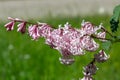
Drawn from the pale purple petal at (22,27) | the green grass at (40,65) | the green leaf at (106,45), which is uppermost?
the pale purple petal at (22,27)

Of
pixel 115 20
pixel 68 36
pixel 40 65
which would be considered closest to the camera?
pixel 68 36

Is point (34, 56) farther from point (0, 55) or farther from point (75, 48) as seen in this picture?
point (75, 48)

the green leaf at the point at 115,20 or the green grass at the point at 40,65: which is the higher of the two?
the green leaf at the point at 115,20

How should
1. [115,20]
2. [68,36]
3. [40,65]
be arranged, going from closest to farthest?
1. [68,36]
2. [115,20]
3. [40,65]

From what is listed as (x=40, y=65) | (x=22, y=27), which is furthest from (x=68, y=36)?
(x=40, y=65)

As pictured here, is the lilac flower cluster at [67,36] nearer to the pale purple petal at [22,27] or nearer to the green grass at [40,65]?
the pale purple petal at [22,27]

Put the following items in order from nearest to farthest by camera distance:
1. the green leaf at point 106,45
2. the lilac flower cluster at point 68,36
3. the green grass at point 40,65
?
1. the lilac flower cluster at point 68,36
2. the green leaf at point 106,45
3. the green grass at point 40,65

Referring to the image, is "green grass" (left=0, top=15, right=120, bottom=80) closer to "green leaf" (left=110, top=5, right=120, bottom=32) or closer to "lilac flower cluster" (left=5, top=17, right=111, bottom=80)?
Result: "green leaf" (left=110, top=5, right=120, bottom=32)

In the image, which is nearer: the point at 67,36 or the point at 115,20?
the point at 67,36

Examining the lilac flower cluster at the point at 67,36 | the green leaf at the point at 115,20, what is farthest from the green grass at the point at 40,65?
the lilac flower cluster at the point at 67,36

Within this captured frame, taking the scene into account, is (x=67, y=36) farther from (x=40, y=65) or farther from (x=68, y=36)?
(x=40, y=65)

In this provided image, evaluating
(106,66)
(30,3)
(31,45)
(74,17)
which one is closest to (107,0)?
(30,3)
